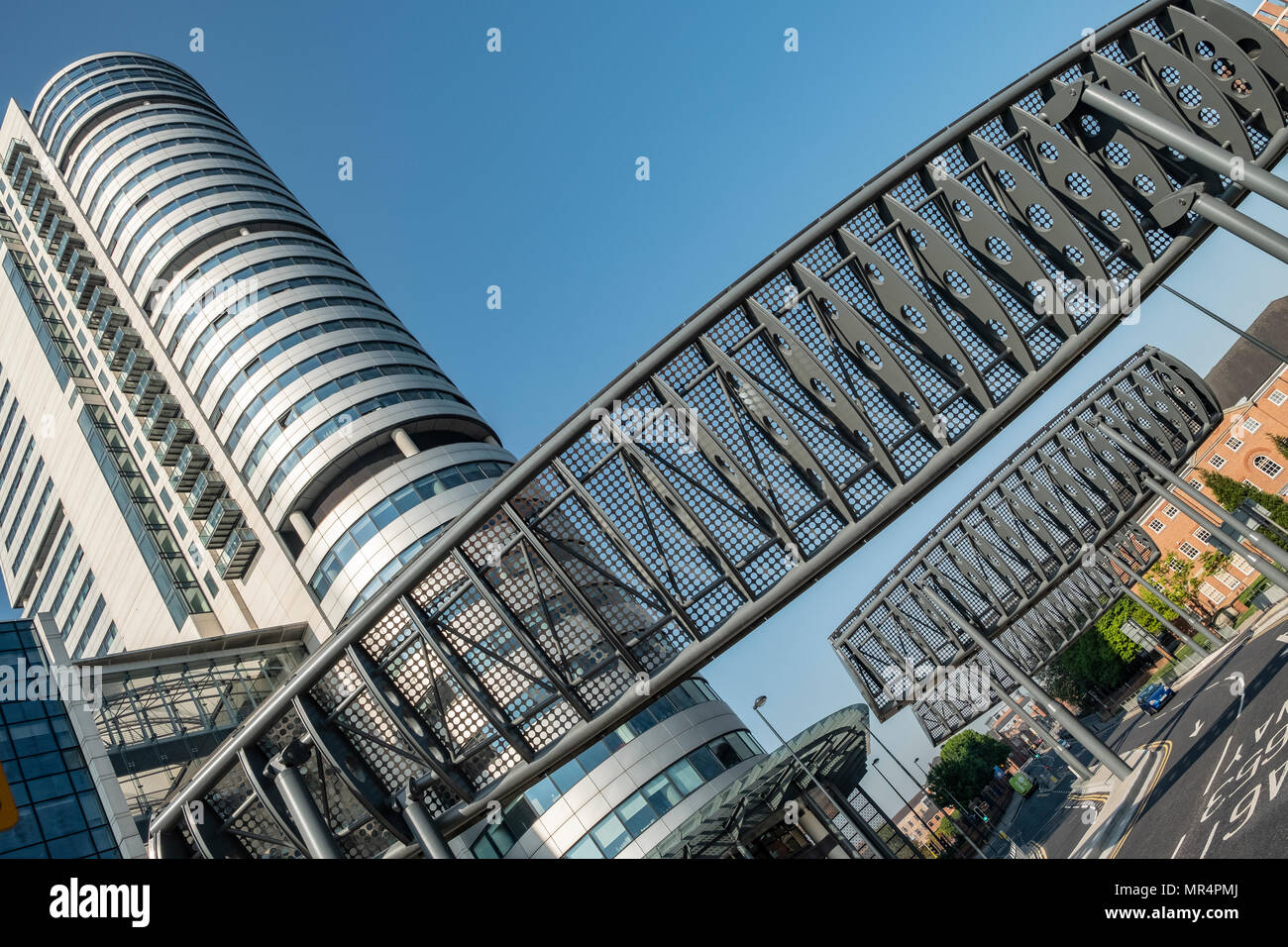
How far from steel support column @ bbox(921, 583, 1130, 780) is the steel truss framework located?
20.0 metres

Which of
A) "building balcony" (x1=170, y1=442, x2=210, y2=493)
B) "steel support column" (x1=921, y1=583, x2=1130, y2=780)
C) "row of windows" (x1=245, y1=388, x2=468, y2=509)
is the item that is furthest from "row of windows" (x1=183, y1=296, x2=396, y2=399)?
"steel support column" (x1=921, y1=583, x2=1130, y2=780)

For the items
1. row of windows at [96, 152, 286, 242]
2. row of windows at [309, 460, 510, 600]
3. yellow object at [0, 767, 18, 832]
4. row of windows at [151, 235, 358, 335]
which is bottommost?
yellow object at [0, 767, 18, 832]

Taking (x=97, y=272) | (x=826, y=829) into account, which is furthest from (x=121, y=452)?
(x=826, y=829)

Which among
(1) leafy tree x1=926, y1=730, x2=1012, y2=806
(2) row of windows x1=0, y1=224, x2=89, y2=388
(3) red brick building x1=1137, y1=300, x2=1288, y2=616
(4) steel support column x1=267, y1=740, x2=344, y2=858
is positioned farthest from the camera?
(1) leafy tree x1=926, y1=730, x2=1012, y2=806

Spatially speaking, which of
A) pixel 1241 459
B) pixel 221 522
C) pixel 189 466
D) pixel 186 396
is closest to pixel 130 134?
pixel 186 396

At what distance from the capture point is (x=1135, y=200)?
11453mm

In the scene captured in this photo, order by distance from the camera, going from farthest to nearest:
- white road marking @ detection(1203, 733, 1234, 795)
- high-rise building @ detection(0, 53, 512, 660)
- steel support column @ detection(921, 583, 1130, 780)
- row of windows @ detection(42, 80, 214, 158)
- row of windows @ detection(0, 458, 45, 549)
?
row of windows @ detection(0, 458, 45, 549) → row of windows @ detection(42, 80, 214, 158) → high-rise building @ detection(0, 53, 512, 660) → steel support column @ detection(921, 583, 1130, 780) → white road marking @ detection(1203, 733, 1234, 795)

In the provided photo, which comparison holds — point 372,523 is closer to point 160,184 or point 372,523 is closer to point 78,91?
point 160,184

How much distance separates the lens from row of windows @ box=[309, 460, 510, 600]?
3656 cm

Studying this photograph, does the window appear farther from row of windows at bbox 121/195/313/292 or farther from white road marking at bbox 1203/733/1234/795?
row of windows at bbox 121/195/313/292

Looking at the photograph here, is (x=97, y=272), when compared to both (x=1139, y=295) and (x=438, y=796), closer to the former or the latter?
(x=438, y=796)

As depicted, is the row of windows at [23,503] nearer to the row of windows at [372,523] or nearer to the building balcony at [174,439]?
the building balcony at [174,439]

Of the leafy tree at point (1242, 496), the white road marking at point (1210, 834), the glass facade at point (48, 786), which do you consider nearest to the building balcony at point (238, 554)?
the glass facade at point (48, 786)

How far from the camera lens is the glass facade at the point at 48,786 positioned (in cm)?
2297
